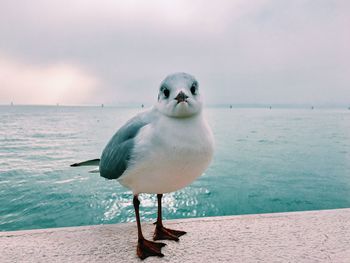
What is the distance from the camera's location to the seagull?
2.50 metres

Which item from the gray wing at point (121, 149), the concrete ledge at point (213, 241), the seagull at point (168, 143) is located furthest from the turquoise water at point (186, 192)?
the seagull at point (168, 143)

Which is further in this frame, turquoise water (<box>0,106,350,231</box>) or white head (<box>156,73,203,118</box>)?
turquoise water (<box>0,106,350,231</box>)

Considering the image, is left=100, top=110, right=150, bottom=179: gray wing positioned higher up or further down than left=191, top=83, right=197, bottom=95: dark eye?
further down

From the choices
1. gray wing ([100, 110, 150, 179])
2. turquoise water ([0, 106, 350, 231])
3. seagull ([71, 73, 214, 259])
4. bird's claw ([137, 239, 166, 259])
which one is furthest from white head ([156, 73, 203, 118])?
turquoise water ([0, 106, 350, 231])

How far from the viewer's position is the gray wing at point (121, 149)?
8.98ft

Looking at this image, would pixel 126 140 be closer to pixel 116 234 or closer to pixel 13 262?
pixel 116 234

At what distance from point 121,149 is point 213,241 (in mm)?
1191

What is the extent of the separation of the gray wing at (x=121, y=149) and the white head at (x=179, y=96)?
0.26 meters

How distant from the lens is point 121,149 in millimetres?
2801

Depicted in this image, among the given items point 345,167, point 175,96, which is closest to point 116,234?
point 175,96

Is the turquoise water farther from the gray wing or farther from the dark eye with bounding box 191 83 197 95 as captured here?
the dark eye with bounding box 191 83 197 95

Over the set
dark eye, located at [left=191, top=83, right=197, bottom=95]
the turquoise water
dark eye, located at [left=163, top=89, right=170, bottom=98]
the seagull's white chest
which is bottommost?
the turquoise water

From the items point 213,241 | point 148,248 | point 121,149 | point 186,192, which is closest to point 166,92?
point 121,149

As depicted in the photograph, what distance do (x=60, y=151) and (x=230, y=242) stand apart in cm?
1778
